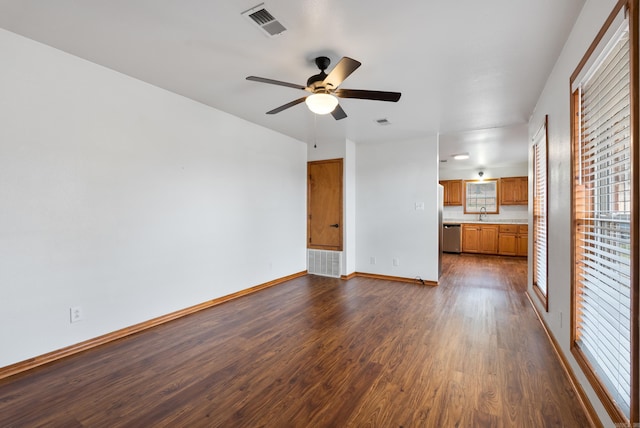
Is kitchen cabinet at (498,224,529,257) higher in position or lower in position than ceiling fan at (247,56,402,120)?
lower

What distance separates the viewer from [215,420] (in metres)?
1.73

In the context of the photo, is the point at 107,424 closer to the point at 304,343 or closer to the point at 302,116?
the point at 304,343

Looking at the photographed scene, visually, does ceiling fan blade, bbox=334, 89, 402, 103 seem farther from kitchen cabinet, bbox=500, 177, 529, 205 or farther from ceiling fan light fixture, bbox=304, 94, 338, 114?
kitchen cabinet, bbox=500, 177, 529, 205

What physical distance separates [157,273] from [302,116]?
2.60m

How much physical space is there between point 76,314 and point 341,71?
293 centimetres

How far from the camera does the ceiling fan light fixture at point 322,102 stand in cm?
252

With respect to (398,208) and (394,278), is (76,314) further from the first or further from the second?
(398,208)

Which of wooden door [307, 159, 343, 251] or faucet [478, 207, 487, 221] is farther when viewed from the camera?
faucet [478, 207, 487, 221]

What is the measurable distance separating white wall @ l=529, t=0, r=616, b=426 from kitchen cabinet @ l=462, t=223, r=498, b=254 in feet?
18.5

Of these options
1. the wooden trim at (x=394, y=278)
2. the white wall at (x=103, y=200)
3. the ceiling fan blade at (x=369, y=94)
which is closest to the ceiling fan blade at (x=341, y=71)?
the ceiling fan blade at (x=369, y=94)

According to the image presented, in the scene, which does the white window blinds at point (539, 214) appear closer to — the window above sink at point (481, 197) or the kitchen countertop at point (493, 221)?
the kitchen countertop at point (493, 221)

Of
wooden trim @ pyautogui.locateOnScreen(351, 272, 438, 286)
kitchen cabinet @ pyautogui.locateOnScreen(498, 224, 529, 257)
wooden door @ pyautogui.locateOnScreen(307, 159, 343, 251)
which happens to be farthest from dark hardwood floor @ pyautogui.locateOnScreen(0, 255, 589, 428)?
kitchen cabinet @ pyautogui.locateOnScreen(498, 224, 529, 257)

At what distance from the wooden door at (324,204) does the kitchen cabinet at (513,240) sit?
16.9 feet

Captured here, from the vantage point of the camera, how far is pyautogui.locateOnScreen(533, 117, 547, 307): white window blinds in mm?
3252
